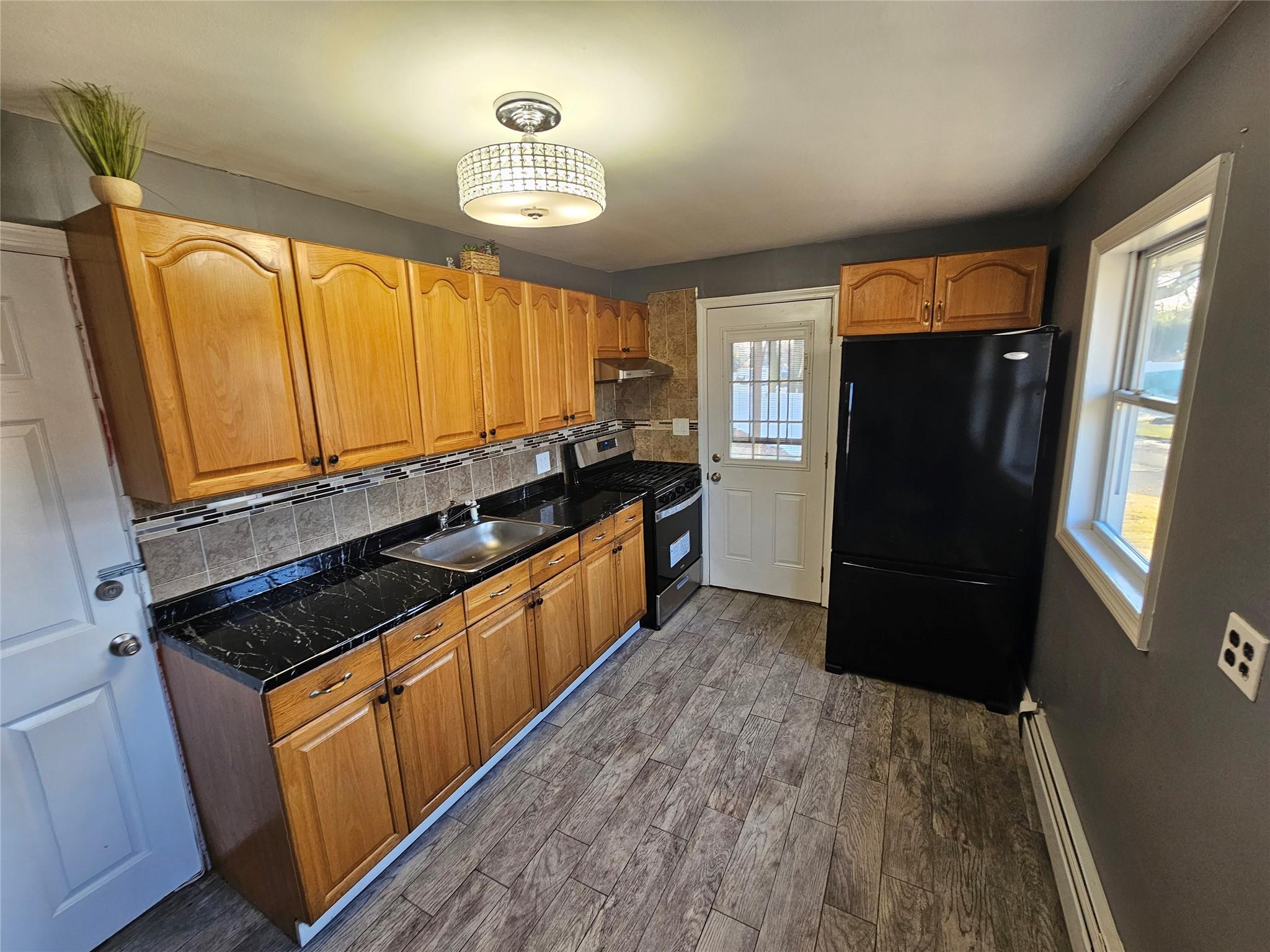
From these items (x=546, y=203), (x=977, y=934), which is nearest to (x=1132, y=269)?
(x=546, y=203)

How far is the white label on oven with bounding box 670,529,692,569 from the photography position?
130 inches

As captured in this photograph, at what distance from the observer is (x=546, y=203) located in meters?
1.38

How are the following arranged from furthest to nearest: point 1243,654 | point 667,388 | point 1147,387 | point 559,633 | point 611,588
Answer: point 667,388
point 611,588
point 559,633
point 1147,387
point 1243,654

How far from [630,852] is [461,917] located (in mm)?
546

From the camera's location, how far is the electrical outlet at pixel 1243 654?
0.87 metres

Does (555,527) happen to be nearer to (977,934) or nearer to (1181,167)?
(977,934)

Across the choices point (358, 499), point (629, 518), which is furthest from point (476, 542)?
point (629, 518)

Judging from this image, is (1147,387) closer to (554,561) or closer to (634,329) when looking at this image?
(554,561)

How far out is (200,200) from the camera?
5.53ft

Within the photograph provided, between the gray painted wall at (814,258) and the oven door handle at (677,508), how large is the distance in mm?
1355

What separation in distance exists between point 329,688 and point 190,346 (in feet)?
3.27

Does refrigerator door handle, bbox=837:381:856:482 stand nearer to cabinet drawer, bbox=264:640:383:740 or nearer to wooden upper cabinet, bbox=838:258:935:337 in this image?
wooden upper cabinet, bbox=838:258:935:337

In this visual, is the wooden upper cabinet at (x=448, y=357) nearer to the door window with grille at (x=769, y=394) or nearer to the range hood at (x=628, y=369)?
the range hood at (x=628, y=369)

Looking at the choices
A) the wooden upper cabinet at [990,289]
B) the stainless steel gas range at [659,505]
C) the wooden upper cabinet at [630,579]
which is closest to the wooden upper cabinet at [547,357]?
the stainless steel gas range at [659,505]
